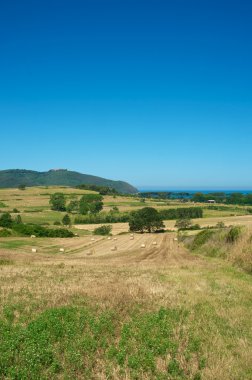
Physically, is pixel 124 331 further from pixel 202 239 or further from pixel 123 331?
pixel 202 239

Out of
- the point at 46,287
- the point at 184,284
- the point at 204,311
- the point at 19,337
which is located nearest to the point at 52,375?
the point at 19,337

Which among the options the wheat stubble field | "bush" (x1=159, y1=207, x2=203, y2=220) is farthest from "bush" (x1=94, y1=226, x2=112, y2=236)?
the wheat stubble field

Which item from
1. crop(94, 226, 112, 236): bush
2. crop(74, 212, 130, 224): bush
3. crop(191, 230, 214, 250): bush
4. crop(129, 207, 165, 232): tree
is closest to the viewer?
crop(191, 230, 214, 250): bush

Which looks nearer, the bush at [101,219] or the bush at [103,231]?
the bush at [103,231]

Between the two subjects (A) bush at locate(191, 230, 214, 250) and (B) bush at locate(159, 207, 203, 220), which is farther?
(B) bush at locate(159, 207, 203, 220)

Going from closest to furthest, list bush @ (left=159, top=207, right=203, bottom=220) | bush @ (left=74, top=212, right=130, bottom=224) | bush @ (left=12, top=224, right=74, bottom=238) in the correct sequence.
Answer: bush @ (left=12, top=224, right=74, bottom=238) → bush @ (left=74, top=212, right=130, bottom=224) → bush @ (left=159, top=207, right=203, bottom=220)

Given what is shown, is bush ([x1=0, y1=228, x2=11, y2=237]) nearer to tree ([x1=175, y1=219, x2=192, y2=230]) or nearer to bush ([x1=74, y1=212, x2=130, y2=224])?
tree ([x1=175, y1=219, x2=192, y2=230])

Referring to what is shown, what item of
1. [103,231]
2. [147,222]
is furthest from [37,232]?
[147,222]

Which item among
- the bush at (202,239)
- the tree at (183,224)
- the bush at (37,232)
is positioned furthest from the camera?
the tree at (183,224)

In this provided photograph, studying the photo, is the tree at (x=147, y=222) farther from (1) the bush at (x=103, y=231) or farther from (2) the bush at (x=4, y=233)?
(2) the bush at (x=4, y=233)

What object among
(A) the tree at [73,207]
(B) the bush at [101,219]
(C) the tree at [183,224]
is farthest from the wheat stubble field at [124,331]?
(A) the tree at [73,207]

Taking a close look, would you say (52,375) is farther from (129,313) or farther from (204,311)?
(204,311)

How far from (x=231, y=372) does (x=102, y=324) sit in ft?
14.7

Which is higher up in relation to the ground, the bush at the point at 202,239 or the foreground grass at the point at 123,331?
the foreground grass at the point at 123,331
